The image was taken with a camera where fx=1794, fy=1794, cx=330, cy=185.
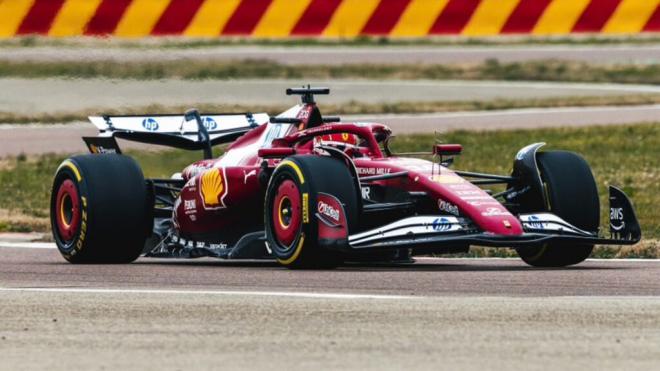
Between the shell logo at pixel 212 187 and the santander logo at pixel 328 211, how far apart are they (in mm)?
1605

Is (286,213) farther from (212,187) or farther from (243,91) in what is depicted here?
(243,91)

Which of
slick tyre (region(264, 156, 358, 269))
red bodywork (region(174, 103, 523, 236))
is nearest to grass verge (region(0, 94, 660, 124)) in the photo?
red bodywork (region(174, 103, 523, 236))

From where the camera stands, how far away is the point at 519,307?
398 inches

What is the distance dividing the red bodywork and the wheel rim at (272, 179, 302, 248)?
0.58 m

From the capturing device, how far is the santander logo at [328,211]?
503 inches

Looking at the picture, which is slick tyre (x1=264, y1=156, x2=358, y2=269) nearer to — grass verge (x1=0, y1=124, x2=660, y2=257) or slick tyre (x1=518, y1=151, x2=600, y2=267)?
slick tyre (x1=518, y1=151, x2=600, y2=267)

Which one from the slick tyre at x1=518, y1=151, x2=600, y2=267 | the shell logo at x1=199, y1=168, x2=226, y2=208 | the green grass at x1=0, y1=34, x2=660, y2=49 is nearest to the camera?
the slick tyre at x1=518, y1=151, x2=600, y2=267

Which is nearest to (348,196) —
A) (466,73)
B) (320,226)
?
(320,226)

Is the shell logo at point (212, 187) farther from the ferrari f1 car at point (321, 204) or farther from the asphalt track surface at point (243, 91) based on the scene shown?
the asphalt track surface at point (243, 91)

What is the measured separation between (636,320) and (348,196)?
3697 mm

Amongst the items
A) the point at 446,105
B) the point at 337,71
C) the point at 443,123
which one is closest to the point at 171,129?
the point at 443,123

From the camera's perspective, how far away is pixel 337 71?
33344 millimetres

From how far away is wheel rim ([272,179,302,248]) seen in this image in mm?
13094

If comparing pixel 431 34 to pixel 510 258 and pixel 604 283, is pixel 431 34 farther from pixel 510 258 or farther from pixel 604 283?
pixel 604 283
